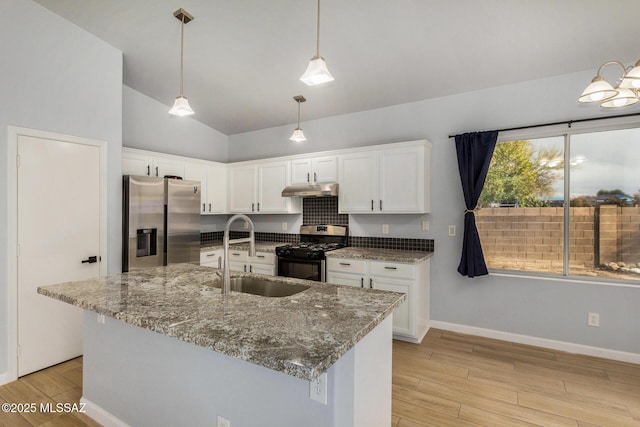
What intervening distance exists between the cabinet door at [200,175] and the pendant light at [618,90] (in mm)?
4301

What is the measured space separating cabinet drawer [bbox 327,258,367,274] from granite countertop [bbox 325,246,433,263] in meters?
0.05

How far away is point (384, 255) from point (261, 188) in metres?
2.18

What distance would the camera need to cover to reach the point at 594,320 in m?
3.03

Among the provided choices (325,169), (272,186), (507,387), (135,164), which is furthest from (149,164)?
(507,387)

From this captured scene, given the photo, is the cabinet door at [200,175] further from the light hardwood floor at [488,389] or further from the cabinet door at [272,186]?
the light hardwood floor at [488,389]

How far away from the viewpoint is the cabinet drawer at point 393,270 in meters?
3.29

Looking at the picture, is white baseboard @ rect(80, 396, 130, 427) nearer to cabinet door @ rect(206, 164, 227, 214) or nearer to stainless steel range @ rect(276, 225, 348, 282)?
stainless steel range @ rect(276, 225, 348, 282)

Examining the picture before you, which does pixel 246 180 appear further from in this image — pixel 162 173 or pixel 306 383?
pixel 306 383

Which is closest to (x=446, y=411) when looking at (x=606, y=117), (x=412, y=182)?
(x=412, y=182)

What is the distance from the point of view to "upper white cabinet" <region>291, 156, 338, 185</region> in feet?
13.5

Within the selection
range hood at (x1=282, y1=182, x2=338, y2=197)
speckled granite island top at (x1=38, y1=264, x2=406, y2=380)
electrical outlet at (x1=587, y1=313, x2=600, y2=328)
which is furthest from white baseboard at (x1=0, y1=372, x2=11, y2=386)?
electrical outlet at (x1=587, y1=313, x2=600, y2=328)

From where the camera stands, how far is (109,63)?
3.31 meters

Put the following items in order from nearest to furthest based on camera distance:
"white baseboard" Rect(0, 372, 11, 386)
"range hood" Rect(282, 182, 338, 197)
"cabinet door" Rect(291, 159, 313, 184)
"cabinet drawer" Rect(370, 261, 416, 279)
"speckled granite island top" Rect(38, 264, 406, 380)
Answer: "speckled granite island top" Rect(38, 264, 406, 380)
"white baseboard" Rect(0, 372, 11, 386)
"cabinet drawer" Rect(370, 261, 416, 279)
"range hood" Rect(282, 182, 338, 197)
"cabinet door" Rect(291, 159, 313, 184)

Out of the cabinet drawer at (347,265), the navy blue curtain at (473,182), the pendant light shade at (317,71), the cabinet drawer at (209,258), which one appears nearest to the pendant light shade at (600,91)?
the pendant light shade at (317,71)
